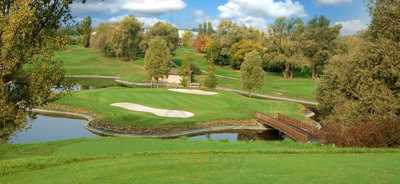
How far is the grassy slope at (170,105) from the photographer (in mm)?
44312

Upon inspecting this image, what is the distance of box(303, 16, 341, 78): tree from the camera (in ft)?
322

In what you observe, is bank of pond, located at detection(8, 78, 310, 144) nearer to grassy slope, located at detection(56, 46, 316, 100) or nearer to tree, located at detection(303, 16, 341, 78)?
grassy slope, located at detection(56, 46, 316, 100)

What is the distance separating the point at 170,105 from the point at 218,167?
39.5m

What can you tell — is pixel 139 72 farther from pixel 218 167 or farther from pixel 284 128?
pixel 218 167

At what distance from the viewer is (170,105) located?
168ft

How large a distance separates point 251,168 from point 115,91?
156ft

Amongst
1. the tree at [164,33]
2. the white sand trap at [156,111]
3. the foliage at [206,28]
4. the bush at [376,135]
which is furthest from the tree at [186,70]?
the foliage at [206,28]

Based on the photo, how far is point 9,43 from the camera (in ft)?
52.3

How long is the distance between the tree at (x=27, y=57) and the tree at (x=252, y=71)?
148 feet

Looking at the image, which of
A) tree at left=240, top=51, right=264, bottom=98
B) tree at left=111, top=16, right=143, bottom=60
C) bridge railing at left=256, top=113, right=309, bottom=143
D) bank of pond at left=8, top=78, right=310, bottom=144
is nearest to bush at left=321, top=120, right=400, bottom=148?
bridge railing at left=256, top=113, right=309, bottom=143

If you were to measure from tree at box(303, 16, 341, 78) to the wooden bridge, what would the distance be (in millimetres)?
54953

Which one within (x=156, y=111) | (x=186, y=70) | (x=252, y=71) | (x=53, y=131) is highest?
(x=252, y=71)

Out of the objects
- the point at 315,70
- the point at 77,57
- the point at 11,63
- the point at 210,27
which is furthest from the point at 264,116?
the point at 210,27

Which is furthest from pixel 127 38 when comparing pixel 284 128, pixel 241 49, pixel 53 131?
pixel 284 128
